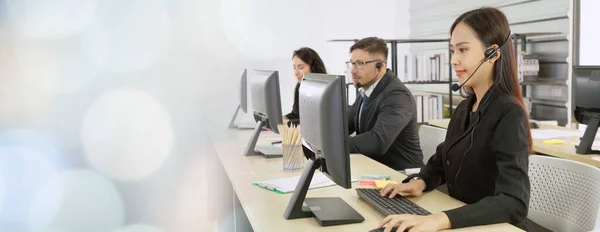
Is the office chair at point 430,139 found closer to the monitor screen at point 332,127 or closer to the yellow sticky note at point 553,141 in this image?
the yellow sticky note at point 553,141

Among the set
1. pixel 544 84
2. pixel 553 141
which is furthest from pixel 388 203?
pixel 544 84

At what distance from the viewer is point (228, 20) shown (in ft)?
18.7

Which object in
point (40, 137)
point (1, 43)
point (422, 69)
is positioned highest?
point (1, 43)

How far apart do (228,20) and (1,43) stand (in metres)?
2.00

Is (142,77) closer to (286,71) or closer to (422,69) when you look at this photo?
(286,71)

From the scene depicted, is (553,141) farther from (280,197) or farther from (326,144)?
(326,144)

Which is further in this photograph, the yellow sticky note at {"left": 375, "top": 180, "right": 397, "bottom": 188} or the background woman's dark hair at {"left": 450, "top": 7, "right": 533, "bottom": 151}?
the yellow sticky note at {"left": 375, "top": 180, "right": 397, "bottom": 188}

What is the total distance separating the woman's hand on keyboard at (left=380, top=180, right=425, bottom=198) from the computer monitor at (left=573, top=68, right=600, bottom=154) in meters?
1.26

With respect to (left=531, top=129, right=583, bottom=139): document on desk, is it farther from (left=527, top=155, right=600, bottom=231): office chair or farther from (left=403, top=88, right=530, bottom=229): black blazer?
(left=403, top=88, right=530, bottom=229): black blazer

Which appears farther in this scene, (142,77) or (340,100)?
(142,77)

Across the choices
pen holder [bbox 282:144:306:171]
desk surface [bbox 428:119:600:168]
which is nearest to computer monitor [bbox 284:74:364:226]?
pen holder [bbox 282:144:306:171]

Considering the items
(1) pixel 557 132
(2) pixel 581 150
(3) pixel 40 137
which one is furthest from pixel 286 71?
(2) pixel 581 150

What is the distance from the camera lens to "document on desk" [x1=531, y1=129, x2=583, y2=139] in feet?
11.2

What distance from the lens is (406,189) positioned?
1.99 metres
